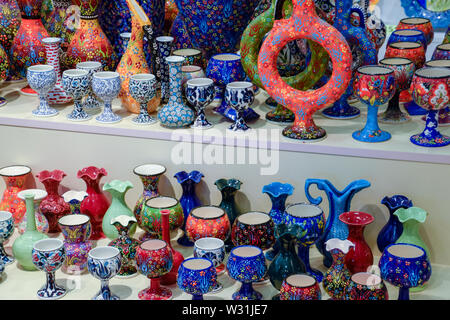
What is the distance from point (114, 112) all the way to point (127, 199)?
30 cm

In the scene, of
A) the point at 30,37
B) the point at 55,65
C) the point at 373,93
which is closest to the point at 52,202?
the point at 55,65

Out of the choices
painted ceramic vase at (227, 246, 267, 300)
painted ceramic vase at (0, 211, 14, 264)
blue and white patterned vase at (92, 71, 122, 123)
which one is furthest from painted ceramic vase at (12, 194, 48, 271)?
painted ceramic vase at (227, 246, 267, 300)

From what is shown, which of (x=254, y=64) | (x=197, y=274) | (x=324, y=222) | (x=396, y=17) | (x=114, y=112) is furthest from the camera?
(x=396, y=17)

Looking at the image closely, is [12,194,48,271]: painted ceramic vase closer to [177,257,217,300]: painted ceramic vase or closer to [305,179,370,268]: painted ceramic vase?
[177,257,217,300]: painted ceramic vase

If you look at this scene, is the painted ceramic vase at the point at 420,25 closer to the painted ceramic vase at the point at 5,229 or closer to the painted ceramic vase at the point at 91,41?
the painted ceramic vase at the point at 91,41

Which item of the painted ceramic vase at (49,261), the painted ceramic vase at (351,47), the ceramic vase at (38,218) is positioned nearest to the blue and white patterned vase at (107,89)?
the ceramic vase at (38,218)

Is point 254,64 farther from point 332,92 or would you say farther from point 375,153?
point 375,153

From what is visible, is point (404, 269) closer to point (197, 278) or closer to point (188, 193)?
point (197, 278)

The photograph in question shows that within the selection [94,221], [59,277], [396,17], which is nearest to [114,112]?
[94,221]

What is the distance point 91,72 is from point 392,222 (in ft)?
3.56

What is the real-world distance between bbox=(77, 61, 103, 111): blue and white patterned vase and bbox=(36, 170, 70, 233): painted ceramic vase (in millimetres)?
266

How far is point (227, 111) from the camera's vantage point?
2.57 m

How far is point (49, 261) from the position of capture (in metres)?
2.16

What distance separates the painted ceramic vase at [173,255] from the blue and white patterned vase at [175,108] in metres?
0.35
